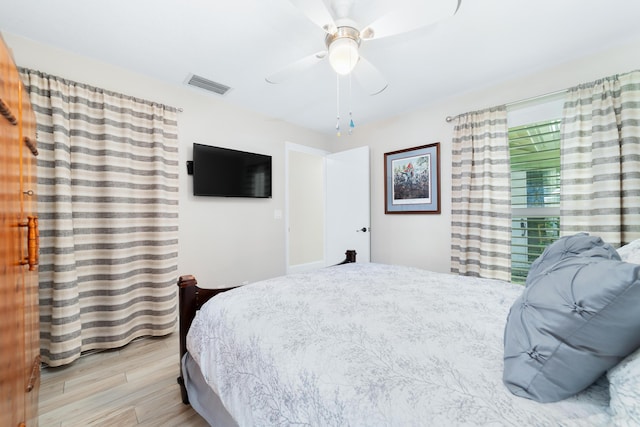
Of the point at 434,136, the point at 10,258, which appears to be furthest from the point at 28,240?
the point at 434,136

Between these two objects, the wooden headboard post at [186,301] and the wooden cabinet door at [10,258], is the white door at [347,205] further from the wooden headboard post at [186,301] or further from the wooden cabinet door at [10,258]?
the wooden cabinet door at [10,258]

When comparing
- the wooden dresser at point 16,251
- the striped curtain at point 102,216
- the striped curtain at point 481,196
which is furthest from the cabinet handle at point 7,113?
the striped curtain at point 481,196

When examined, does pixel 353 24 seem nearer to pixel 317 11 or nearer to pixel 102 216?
pixel 317 11

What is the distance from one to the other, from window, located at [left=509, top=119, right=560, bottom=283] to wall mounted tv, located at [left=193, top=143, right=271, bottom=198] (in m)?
2.70

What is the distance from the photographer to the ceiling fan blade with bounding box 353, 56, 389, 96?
172 cm

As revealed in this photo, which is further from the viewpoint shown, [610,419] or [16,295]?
[16,295]

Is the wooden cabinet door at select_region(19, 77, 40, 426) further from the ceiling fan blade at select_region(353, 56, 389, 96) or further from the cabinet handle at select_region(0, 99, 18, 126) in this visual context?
the ceiling fan blade at select_region(353, 56, 389, 96)

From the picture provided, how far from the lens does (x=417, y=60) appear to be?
217 cm

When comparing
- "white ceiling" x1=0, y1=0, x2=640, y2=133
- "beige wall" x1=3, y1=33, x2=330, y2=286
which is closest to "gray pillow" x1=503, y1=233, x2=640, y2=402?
"white ceiling" x1=0, y1=0, x2=640, y2=133

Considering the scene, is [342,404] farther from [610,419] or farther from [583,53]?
[583,53]

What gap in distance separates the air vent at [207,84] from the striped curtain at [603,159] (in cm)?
308

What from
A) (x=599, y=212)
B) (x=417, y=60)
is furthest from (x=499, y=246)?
(x=417, y=60)

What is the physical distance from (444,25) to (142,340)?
349 cm

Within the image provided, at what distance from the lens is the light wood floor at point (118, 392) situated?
4.87 ft
